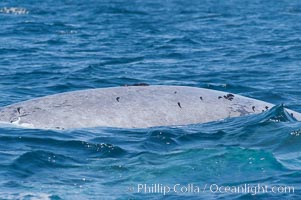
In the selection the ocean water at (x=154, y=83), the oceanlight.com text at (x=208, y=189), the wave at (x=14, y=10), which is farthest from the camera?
the wave at (x=14, y=10)

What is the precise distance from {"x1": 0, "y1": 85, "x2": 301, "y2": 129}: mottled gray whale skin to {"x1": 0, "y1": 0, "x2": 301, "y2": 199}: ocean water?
0.18 m

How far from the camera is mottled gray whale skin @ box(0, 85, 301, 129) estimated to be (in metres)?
11.8

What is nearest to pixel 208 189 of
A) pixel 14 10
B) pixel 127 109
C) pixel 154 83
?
pixel 127 109

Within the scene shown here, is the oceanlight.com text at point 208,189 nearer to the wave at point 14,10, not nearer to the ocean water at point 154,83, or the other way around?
the ocean water at point 154,83

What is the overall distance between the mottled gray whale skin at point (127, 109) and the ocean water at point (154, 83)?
18cm

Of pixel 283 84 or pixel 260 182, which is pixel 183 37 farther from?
pixel 260 182

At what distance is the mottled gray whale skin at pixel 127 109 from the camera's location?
1183 centimetres

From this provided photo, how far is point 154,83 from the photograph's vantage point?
19.1 metres

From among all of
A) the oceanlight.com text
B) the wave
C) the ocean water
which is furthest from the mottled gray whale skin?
the wave

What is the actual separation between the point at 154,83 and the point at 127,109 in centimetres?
707

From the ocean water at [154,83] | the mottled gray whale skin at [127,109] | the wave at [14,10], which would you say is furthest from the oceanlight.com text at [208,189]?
the wave at [14,10]

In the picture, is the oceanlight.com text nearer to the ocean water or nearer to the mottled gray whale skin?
the ocean water

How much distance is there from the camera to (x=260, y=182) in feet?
31.1

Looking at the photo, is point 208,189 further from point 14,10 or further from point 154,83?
point 14,10
